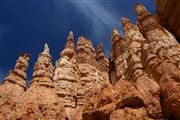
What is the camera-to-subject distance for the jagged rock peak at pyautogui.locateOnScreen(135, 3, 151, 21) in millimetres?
24172

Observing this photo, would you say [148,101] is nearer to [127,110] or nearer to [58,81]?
[127,110]

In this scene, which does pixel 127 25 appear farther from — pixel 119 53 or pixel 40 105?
pixel 40 105

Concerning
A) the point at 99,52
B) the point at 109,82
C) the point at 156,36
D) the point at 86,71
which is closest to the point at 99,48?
the point at 99,52

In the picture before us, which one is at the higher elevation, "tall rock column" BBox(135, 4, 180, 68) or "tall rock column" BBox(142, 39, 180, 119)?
"tall rock column" BBox(135, 4, 180, 68)

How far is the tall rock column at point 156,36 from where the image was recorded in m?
16.9

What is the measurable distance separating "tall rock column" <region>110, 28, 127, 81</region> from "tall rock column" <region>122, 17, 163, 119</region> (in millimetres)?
3558

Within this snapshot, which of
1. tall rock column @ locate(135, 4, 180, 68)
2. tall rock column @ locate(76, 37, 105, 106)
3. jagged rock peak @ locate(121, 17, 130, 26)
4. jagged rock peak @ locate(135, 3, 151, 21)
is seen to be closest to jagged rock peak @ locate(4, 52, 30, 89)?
tall rock column @ locate(76, 37, 105, 106)

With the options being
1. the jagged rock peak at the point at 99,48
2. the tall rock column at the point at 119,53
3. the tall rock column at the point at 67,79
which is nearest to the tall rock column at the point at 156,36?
the tall rock column at the point at 119,53

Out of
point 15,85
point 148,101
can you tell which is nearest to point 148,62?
point 148,101

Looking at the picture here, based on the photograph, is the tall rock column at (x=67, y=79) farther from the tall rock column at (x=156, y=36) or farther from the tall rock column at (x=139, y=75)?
the tall rock column at (x=156, y=36)

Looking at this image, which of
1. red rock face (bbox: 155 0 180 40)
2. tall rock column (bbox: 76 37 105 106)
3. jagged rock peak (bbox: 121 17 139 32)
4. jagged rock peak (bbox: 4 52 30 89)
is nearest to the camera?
red rock face (bbox: 155 0 180 40)

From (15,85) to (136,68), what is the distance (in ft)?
40.1

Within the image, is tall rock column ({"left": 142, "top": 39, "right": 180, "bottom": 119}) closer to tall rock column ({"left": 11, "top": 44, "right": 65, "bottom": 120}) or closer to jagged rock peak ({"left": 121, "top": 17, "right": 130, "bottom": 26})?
tall rock column ({"left": 11, "top": 44, "right": 65, "bottom": 120})

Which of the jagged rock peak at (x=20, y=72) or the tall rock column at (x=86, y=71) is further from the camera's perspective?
the jagged rock peak at (x=20, y=72)
